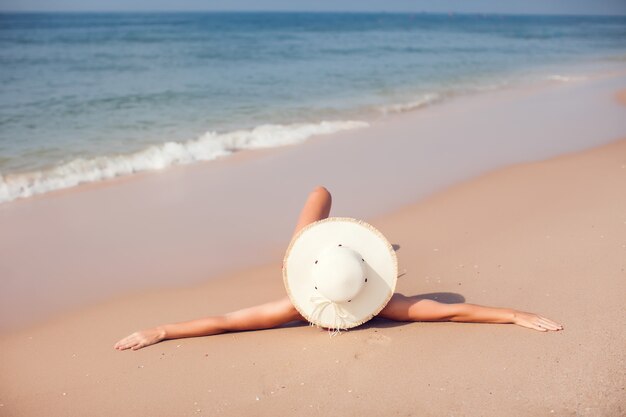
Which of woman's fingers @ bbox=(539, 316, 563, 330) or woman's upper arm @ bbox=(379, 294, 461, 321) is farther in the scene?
woman's upper arm @ bbox=(379, 294, 461, 321)

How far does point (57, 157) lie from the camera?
337 inches

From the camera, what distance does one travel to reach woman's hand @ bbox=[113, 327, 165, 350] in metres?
3.72

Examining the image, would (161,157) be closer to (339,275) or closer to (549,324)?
(339,275)

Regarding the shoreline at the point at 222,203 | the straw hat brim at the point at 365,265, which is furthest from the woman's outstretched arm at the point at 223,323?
the shoreline at the point at 222,203

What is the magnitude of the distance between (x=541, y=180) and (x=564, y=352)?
12.3 feet

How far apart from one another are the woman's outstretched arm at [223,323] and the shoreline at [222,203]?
2.80 ft

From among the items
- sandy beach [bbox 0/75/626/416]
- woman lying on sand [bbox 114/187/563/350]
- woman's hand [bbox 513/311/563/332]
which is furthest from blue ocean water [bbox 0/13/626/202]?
woman's hand [bbox 513/311/563/332]

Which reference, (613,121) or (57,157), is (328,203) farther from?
(613,121)

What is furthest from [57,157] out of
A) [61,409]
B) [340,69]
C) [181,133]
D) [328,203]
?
[340,69]

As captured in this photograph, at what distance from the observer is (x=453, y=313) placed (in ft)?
12.3

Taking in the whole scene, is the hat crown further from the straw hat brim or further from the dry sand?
the dry sand

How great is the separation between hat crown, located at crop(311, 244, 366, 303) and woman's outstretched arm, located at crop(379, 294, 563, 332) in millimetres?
453

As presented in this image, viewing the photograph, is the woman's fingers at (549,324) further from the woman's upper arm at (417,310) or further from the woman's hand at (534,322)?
the woman's upper arm at (417,310)

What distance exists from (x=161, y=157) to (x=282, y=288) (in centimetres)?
454
